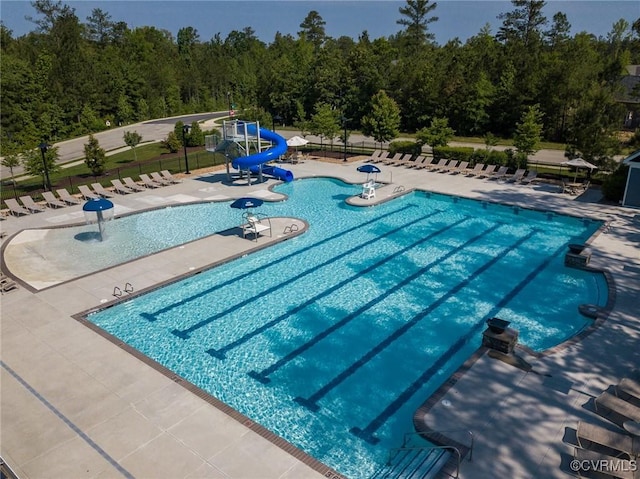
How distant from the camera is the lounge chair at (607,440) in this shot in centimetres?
745

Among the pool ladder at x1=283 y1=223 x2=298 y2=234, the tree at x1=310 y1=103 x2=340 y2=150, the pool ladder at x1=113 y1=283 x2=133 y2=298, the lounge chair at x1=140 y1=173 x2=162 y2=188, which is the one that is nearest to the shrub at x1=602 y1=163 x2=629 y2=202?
the pool ladder at x1=283 y1=223 x2=298 y2=234

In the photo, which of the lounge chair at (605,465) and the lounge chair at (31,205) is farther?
the lounge chair at (31,205)

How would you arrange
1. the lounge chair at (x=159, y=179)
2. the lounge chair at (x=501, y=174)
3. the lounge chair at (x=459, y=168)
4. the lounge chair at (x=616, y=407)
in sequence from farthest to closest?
the lounge chair at (x=459, y=168) < the lounge chair at (x=501, y=174) < the lounge chair at (x=159, y=179) < the lounge chair at (x=616, y=407)

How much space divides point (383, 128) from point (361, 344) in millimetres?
25593

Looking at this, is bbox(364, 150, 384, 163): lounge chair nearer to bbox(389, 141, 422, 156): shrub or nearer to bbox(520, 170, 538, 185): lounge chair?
bbox(389, 141, 422, 156): shrub

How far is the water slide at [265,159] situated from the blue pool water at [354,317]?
6198 millimetres

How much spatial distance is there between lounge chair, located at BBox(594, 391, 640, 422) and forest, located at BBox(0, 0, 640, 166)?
66.2 feet

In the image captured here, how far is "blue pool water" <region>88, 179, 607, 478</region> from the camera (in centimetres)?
991

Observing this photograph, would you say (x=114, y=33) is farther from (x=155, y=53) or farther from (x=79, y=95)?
(x=79, y=95)

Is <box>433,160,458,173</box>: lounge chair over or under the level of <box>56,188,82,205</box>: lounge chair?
over

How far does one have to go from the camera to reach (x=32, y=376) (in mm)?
10477

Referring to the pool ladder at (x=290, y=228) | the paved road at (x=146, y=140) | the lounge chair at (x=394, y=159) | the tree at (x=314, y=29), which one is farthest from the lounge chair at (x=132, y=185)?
the tree at (x=314, y=29)

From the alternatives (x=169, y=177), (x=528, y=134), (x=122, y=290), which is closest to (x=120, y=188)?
(x=169, y=177)

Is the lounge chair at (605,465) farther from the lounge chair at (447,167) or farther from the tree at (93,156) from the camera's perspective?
the tree at (93,156)
